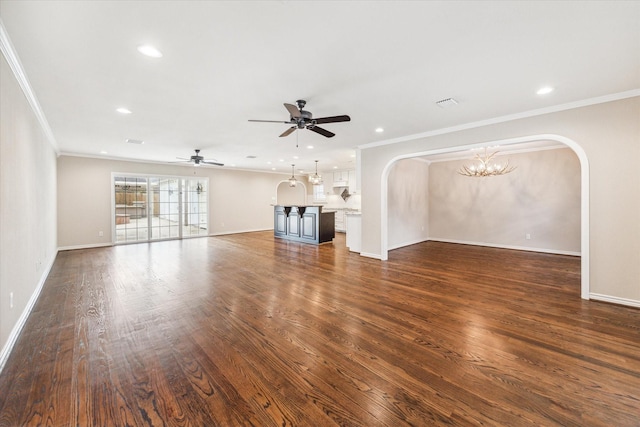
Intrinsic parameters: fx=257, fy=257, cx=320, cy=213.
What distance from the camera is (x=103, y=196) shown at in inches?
290

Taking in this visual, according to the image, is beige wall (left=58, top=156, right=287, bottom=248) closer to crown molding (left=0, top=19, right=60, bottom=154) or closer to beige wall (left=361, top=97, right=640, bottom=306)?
crown molding (left=0, top=19, right=60, bottom=154)

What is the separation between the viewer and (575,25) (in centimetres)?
195

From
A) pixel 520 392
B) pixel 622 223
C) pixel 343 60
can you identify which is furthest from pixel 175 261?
pixel 622 223

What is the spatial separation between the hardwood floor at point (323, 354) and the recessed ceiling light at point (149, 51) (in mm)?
2610

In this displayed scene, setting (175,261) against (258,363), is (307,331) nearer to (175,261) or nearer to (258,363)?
(258,363)

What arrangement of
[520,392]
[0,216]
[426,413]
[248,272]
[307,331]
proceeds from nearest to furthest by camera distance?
[426,413] < [520,392] < [0,216] < [307,331] < [248,272]

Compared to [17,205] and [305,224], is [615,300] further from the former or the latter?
[17,205]

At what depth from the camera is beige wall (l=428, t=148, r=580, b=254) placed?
19.5 feet

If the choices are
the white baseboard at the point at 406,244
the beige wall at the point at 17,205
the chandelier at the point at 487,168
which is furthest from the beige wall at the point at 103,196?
the chandelier at the point at 487,168

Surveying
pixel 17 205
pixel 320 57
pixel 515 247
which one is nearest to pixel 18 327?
A: pixel 17 205

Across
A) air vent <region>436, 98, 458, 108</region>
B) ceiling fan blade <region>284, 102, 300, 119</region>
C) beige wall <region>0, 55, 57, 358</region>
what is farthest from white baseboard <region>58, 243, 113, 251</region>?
air vent <region>436, 98, 458, 108</region>

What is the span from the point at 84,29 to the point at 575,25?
3743 mm

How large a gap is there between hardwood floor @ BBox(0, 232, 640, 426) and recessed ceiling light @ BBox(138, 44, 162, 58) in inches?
103

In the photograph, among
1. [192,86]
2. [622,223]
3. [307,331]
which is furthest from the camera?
[622,223]
